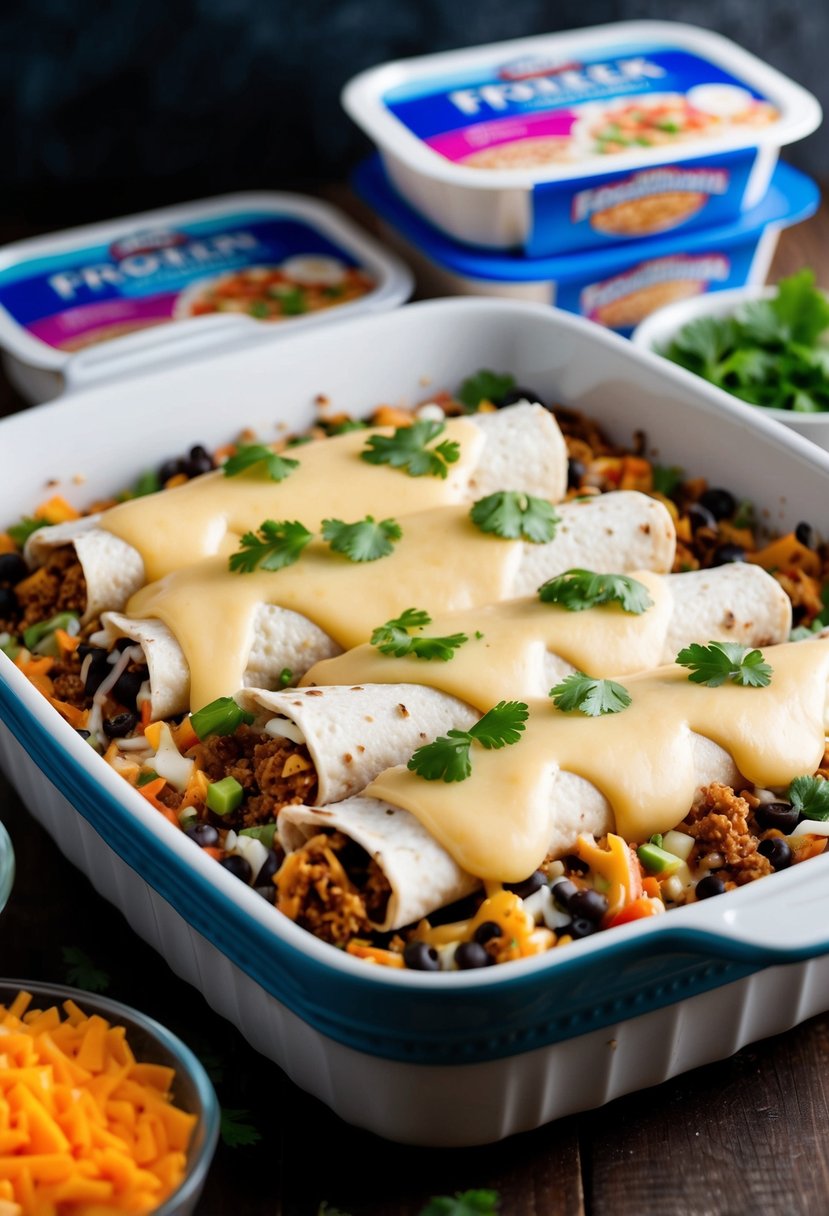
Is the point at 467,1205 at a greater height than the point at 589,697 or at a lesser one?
lesser

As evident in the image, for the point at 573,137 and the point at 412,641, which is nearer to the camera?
the point at 412,641

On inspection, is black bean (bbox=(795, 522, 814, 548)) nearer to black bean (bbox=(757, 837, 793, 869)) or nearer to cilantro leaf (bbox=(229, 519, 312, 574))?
black bean (bbox=(757, 837, 793, 869))

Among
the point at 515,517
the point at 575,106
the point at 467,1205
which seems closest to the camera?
the point at 467,1205

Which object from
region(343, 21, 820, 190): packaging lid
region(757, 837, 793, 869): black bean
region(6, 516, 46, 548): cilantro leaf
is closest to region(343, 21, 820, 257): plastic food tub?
region(343, 21, 820, 190): packaging lid

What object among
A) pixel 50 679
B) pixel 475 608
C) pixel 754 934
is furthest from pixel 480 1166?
pixel 50 679

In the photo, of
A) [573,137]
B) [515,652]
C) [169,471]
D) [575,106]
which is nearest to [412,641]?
[515,652]

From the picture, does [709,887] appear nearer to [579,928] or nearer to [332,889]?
[579,928]
